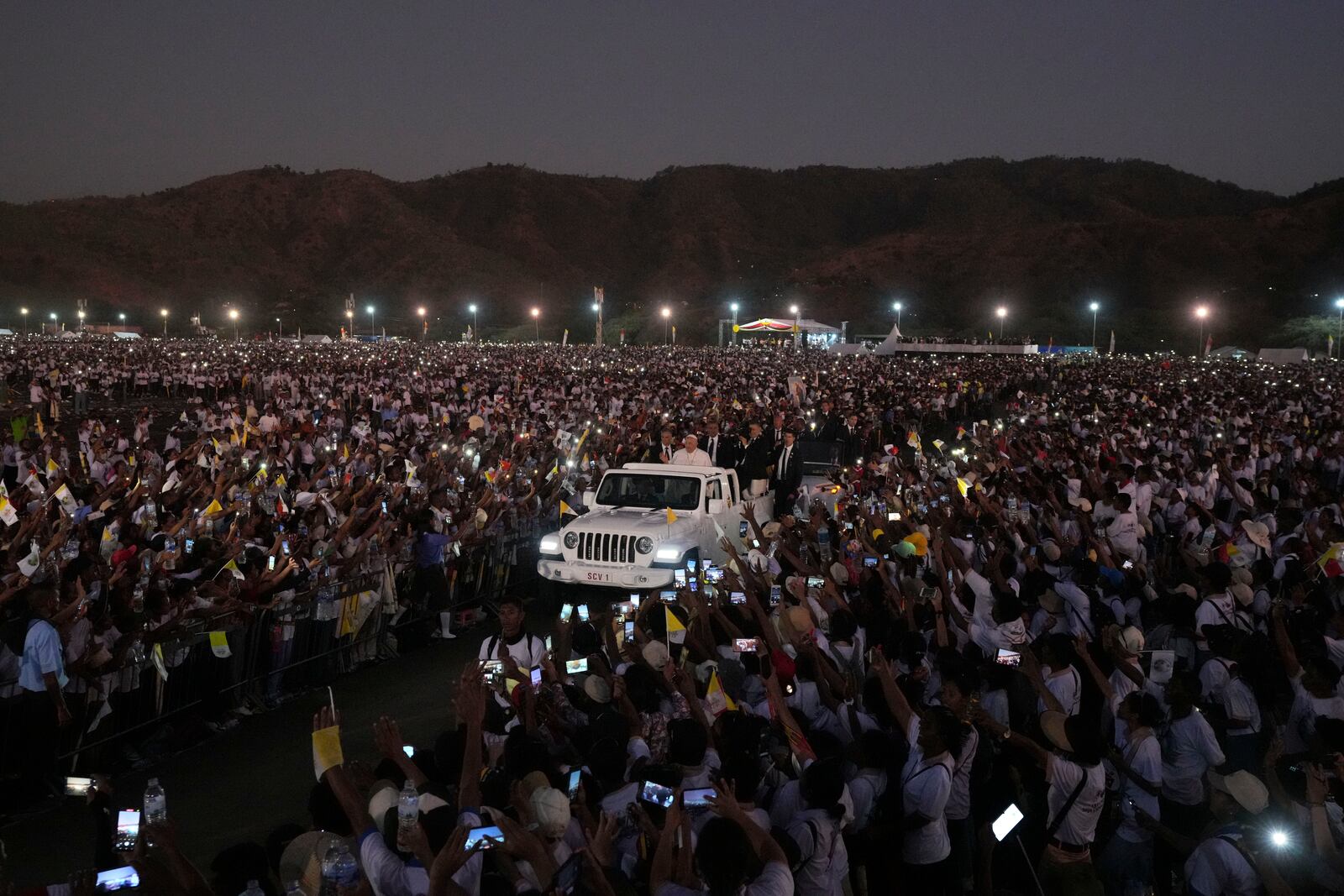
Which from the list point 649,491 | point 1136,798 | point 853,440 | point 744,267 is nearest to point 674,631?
point 1136,798

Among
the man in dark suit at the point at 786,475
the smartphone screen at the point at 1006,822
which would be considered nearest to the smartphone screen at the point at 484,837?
the smartphone screen at the point at 1006,822

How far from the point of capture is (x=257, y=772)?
24.6ft

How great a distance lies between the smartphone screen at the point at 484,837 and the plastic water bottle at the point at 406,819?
0.70ft

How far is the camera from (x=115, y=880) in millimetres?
3396

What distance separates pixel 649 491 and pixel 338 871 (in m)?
9.23

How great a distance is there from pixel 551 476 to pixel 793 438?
138 inches

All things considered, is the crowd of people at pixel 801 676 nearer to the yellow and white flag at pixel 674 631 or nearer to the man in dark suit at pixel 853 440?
the yellow and white flag at pixel 674 631

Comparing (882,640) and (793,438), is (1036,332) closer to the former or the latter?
(793,438)

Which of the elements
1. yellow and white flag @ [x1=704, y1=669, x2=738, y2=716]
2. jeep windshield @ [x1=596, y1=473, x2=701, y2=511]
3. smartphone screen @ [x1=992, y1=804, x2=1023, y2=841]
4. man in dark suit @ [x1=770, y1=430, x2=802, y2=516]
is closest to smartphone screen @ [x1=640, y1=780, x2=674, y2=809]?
smartphone screen @ [x1=992, y1=804, x2=1023, y2=841]

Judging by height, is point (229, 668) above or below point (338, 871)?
below

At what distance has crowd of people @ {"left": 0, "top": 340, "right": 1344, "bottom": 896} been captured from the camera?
13.2 ft

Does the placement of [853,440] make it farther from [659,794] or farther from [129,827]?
[129,827]

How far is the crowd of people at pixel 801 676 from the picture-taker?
4.04 meters

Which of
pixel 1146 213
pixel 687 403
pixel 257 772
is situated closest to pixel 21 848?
pixel 257 772
